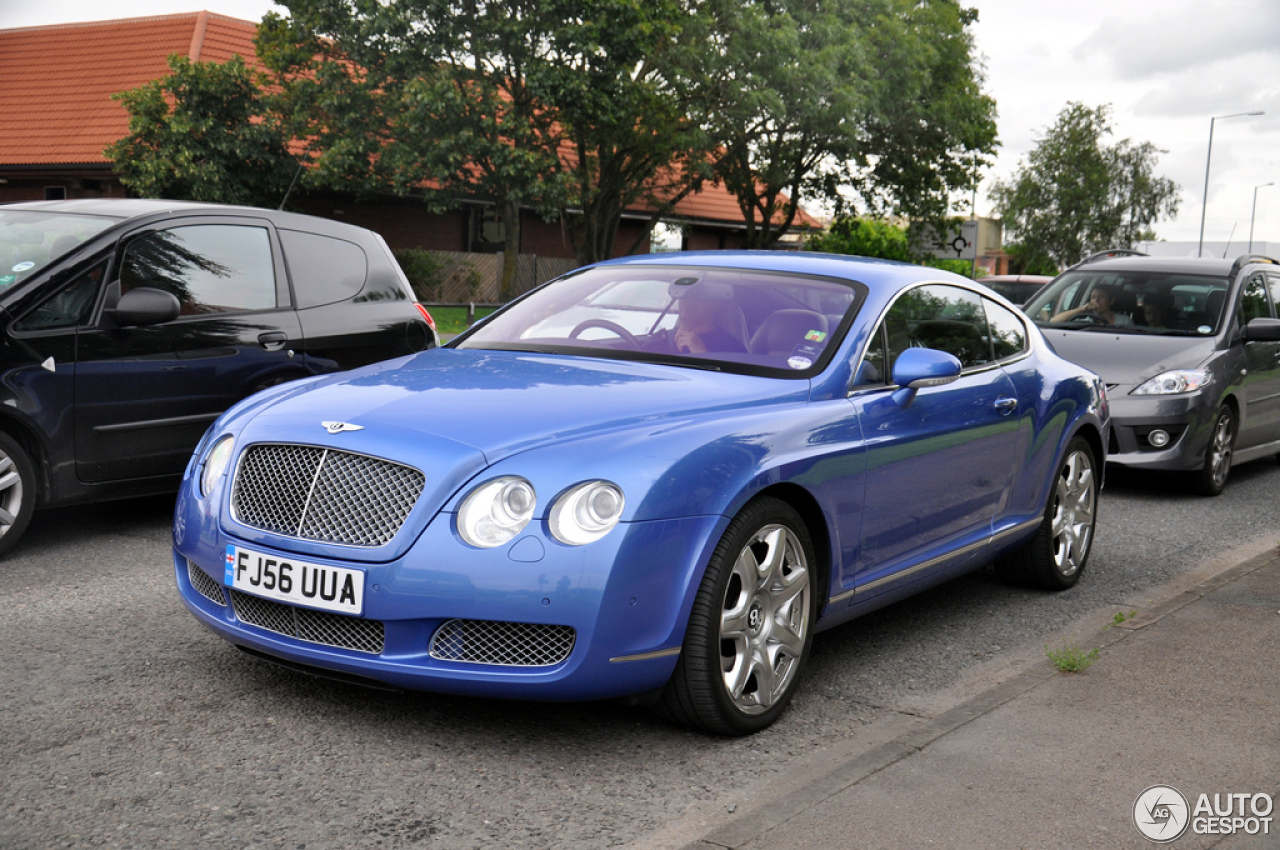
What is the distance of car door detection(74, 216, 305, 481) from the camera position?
6195 millimetres

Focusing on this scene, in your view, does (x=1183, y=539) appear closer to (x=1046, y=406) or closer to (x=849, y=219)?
(x=1046, y=406)

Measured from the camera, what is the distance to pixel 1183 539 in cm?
754

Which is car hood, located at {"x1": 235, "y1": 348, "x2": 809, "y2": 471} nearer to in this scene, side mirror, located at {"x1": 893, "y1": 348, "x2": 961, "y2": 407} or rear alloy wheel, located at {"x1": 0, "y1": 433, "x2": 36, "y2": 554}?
side mirror, located at {"x1": 893, "y1": 348, "x2": 961, "y2": 407}

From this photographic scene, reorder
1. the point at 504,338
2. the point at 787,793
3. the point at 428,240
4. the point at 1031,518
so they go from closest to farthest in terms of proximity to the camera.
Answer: the point at 787,793 → the point at 504,338 → the point at 1031,518 → the point at 428,240

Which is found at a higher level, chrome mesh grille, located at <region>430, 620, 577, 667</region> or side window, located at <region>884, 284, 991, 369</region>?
side window, located at <region>884, 284, 991, 369</region>

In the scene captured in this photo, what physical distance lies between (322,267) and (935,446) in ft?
13.3

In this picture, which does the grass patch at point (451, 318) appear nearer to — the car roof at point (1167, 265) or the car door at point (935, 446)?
the car roof at point (1167, 265)

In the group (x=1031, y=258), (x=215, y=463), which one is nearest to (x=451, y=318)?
(x=215, y=463)

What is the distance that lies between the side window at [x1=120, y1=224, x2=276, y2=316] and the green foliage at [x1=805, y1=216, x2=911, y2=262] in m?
31.2

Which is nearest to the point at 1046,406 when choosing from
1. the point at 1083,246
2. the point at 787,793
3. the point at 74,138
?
the point at 787,793

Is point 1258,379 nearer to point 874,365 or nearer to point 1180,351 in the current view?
point 1180,351

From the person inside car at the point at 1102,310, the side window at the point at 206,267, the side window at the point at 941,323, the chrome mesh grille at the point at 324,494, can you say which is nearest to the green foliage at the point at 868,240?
the person inside car at the point at 1102,310

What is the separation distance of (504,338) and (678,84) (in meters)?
22.7

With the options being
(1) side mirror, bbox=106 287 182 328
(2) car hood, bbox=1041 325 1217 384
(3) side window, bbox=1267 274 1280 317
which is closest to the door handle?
(1) side mirror, bbox=106 287 182 328
